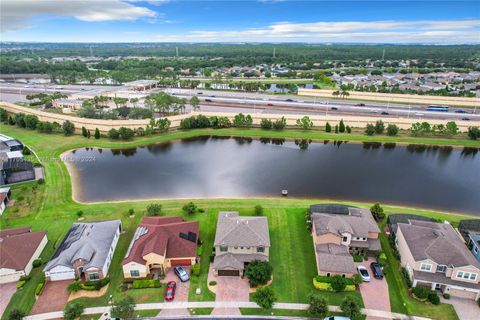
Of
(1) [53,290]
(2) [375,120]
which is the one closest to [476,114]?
(2) [375,120]

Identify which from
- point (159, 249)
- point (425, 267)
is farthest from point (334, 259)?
point (159, 249)

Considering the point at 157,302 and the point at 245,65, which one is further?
the point at 245,65

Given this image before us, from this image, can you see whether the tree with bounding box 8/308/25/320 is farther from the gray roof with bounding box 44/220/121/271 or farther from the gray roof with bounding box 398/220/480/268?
the gray roof with bounding box 398/220/480/268

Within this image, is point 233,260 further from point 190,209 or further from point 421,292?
point 421,292

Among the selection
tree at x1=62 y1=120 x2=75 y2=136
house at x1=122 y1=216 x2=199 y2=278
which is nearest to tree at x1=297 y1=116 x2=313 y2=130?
house at x1=122 y1=216 x2=199 y2=278

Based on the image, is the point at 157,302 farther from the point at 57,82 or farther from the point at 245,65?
the point at 245,65

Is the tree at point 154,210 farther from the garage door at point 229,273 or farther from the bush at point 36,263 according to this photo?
the garage door at point 229,273
